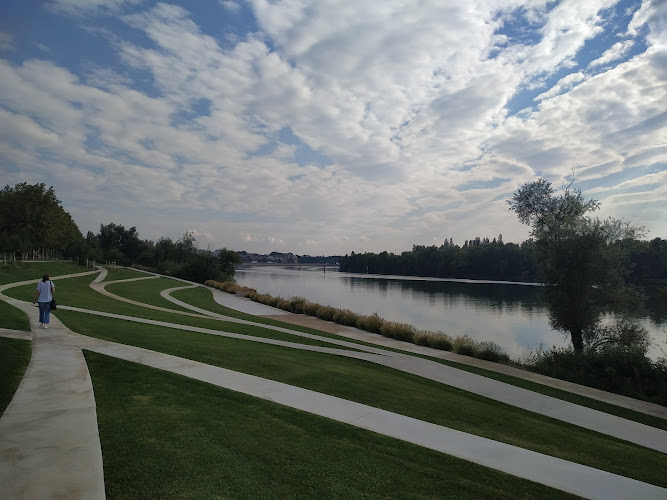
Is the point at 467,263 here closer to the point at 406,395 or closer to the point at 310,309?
the point at 310,309

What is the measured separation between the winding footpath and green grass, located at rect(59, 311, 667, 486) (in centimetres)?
45

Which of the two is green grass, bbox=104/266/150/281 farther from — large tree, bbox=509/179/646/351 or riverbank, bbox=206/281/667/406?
large tree, bbox=509/179/646/351

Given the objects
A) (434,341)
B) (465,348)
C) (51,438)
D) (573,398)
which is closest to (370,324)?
(434,341)

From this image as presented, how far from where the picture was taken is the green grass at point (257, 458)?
12.4 feet

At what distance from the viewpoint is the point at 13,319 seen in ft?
38.1

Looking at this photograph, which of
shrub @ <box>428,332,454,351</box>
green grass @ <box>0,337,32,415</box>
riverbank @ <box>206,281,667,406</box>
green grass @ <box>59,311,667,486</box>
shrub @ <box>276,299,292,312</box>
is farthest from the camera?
shrub @ <box>276,299,292,312</box>

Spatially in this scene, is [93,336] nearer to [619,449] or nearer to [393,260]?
[619,449]

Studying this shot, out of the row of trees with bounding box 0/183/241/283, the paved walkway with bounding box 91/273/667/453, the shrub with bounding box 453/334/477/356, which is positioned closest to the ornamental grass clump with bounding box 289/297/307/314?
the paved walkway with bounding box 91/273/667/453

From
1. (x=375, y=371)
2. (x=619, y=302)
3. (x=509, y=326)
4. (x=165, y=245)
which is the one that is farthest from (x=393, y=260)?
(x=375, y=371)

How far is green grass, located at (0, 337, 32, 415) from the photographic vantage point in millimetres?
5691

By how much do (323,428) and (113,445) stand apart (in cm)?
239

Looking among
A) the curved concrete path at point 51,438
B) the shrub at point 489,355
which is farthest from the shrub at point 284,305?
the curved concrete path at point 51,438

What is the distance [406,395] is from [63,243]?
56.3 m

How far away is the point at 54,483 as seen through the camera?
11.3ft
